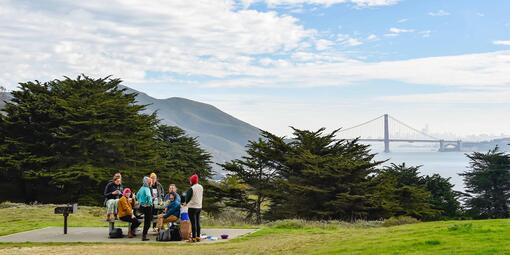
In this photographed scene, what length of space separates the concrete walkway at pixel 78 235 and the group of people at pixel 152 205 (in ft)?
1.62

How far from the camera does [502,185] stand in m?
41.7

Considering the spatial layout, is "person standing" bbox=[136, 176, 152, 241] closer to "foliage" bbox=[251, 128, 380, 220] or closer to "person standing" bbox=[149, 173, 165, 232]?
"person standing" bbox=[149, 173, 165, 232]

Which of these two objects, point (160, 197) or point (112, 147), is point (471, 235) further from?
point (112, 147)

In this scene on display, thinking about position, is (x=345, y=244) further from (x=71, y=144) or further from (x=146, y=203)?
(x=71, y=144)

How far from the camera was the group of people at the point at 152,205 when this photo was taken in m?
14.4

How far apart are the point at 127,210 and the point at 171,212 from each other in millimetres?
1160

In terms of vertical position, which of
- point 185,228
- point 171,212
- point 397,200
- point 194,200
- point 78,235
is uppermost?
point 194,200

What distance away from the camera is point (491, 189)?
1651 inches

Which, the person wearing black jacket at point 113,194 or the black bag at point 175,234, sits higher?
the person wearing black jacket at point 113,194

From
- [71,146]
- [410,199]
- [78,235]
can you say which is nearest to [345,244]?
[78,235]

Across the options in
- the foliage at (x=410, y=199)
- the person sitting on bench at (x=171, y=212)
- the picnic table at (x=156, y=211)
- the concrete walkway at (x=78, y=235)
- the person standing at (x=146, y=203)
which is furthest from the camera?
the foliage at (x=410, y=199)

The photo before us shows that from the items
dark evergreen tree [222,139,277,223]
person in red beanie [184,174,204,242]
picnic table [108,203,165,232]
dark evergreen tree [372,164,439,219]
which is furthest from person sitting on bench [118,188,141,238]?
dark evergreen tree [222,139,277,223]

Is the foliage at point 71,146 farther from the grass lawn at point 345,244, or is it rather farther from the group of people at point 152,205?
the group of people at point 152,205

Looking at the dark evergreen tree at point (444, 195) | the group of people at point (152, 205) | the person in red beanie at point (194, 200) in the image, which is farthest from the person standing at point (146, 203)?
the dark evergreen tree at point (444, 195)
